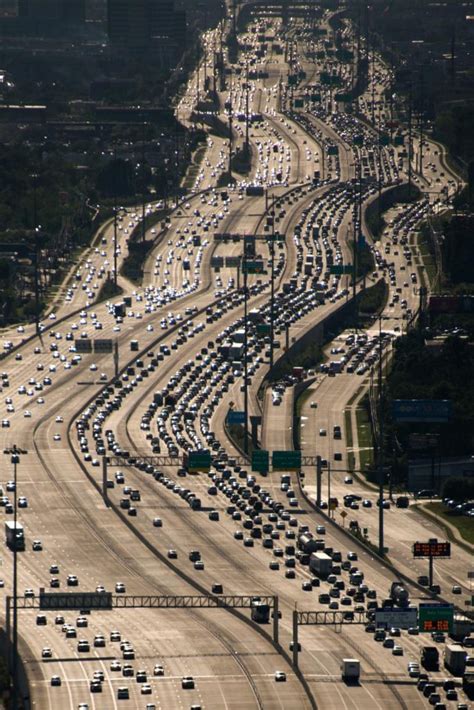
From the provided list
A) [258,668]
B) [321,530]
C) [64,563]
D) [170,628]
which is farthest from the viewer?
[321,530]

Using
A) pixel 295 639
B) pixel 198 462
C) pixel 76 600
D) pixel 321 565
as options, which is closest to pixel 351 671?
pixel 295 639

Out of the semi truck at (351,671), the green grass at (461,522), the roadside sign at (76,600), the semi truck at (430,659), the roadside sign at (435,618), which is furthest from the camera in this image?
the green grass at (461,522)

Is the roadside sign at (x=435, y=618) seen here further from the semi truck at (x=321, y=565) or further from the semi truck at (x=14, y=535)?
the semi truck at (x=14, y=535)

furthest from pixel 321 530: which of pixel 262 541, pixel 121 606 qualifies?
pixel 121 606

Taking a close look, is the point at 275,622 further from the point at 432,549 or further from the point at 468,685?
the point at 432,549

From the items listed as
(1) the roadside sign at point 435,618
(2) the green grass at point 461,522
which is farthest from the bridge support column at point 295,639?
(2) the green grass at point 461,522

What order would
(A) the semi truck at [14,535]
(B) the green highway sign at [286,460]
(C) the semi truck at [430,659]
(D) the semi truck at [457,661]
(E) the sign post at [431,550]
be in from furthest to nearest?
(B) the green highway sign at [286,460] → (A) the semi truck at [14,535] → (E) the sign post at [431,550] → (C) the semi truck at [430,659] → (D) the semi truck at [457,661]

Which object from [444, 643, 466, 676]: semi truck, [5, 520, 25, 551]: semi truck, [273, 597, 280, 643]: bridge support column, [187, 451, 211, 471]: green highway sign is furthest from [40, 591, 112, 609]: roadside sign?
[187, 451, 211, 471]: green highway sign

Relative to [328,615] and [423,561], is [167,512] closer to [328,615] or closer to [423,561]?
[423,561]
